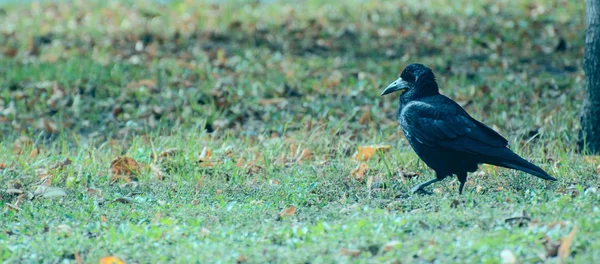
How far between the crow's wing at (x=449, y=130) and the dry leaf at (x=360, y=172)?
667 mm

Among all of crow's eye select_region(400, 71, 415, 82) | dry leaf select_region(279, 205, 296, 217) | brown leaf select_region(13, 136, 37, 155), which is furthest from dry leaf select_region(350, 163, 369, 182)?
brown leaf select_region(13, 136, 37, 155)

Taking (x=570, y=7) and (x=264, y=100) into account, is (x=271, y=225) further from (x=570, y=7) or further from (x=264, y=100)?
(x=570, y=7)

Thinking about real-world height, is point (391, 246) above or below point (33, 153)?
above

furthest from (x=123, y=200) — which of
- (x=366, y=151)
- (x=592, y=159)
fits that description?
(x=592, y=159)

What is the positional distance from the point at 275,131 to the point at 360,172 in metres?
1.92

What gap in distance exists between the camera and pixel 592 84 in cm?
659

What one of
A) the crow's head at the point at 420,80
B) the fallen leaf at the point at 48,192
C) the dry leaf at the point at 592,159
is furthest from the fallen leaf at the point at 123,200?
the dry leaf at the point at 592,159

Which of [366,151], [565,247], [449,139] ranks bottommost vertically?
[366,151]

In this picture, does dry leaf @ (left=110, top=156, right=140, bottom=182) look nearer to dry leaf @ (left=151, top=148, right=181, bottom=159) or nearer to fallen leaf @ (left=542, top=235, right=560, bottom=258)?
dry leaf @ (left=151, top=148, right=181, bottom=159)

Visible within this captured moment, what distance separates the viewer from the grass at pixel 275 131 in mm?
4266

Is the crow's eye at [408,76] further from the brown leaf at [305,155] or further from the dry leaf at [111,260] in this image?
the dry leaf at [111,260]

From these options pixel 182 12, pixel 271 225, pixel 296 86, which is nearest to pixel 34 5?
pixel 182 12

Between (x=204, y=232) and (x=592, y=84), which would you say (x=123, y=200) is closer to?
(x=204, y=232)

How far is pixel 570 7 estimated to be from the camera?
11930 millimetres
